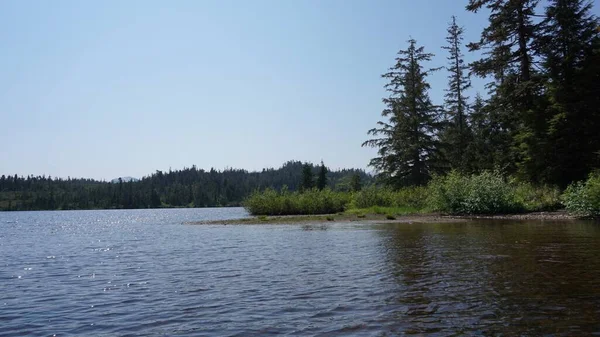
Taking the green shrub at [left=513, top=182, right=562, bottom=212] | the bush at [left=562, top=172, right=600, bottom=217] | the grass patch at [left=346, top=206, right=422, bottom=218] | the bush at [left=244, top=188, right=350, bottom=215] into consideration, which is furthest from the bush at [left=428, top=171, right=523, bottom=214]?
the bush at [left=244, top=188, right=350, bottom=215]

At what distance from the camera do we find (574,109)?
1281 inches

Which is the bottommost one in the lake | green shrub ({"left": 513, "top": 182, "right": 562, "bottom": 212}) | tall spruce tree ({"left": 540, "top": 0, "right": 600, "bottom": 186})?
the lake

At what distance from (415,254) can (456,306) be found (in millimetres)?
6773

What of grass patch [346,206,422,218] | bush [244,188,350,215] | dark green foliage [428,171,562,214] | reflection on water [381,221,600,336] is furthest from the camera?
bush [244,188,350,215]

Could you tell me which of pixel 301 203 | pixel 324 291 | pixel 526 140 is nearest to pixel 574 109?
pixel 526 140

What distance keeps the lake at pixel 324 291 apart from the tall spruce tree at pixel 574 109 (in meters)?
17.2

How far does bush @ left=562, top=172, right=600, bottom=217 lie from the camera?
25062 millimetres

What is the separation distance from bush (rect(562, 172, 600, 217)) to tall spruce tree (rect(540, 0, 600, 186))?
5993mm

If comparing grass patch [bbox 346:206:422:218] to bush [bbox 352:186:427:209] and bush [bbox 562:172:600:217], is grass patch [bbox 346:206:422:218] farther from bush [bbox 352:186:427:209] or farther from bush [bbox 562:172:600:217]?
bush [bbox 562:172:600:217]

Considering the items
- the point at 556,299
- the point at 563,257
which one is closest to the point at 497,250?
the point at 563,257

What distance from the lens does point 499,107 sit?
40250 millimetres

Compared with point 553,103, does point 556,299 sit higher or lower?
lower

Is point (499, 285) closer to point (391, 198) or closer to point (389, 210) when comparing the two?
point (389, 210)

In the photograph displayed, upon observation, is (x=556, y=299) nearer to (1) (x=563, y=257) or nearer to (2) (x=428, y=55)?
(1) (x=563, y=257)
